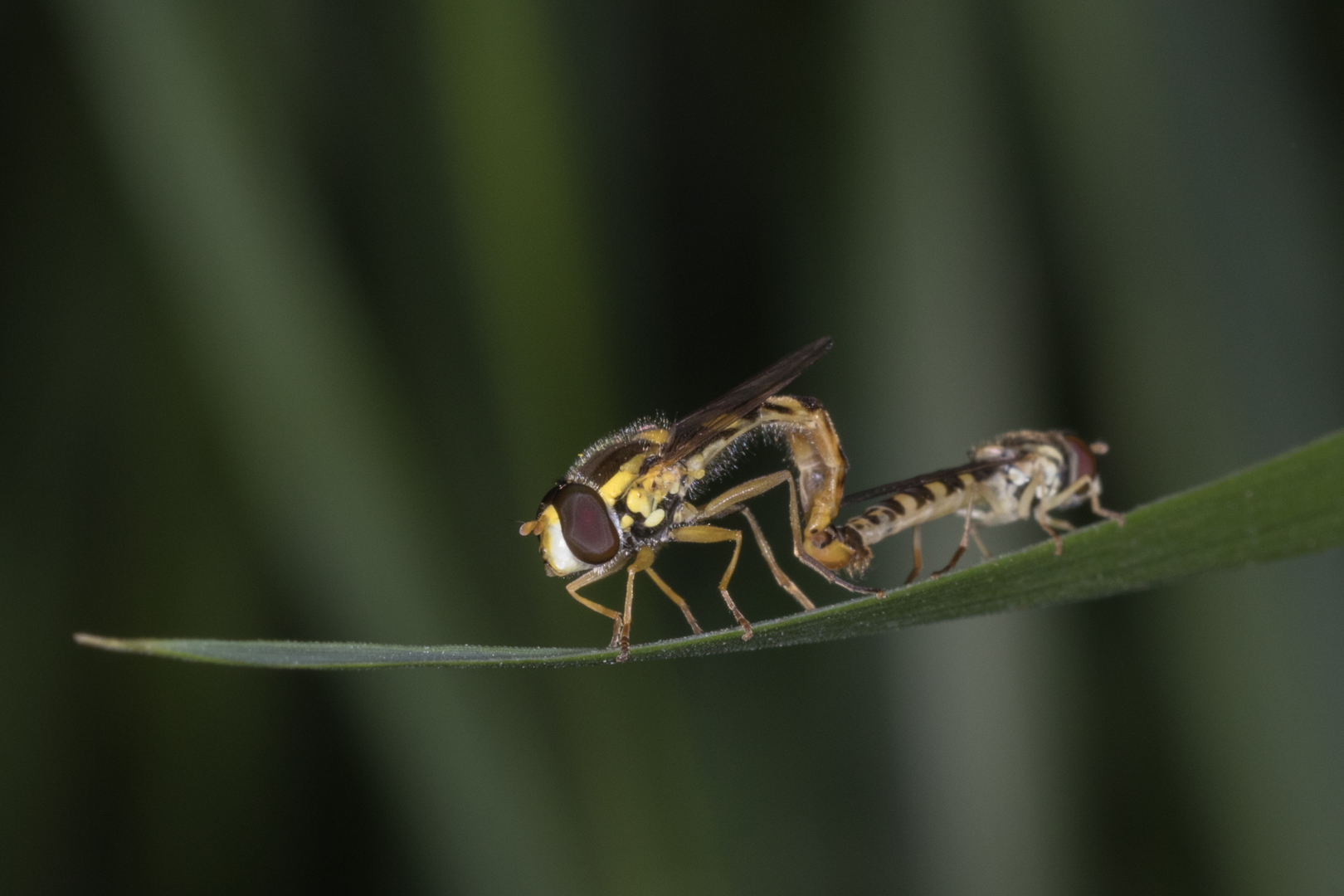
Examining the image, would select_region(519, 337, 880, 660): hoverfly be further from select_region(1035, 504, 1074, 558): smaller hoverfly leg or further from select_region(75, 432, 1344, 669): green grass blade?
select_region(75, 432, 1344, 669): green grass blade

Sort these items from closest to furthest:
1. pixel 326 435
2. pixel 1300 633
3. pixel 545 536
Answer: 1. pixel 545 536
2. pixel 1300 633
3. pixel 326 435

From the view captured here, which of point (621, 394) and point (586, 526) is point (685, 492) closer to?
point (586, 526)

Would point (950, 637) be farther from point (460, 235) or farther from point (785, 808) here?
point (460, 235)

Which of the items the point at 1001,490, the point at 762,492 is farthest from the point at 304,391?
the point at 1001,490

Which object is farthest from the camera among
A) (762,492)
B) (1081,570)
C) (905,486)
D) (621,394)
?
(621,394)

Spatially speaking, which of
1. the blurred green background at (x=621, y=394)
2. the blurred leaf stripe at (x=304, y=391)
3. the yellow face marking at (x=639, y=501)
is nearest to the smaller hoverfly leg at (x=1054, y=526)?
the blurred green background at (x=621, y=394)

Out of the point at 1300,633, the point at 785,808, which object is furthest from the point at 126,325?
the point at 1300,633
